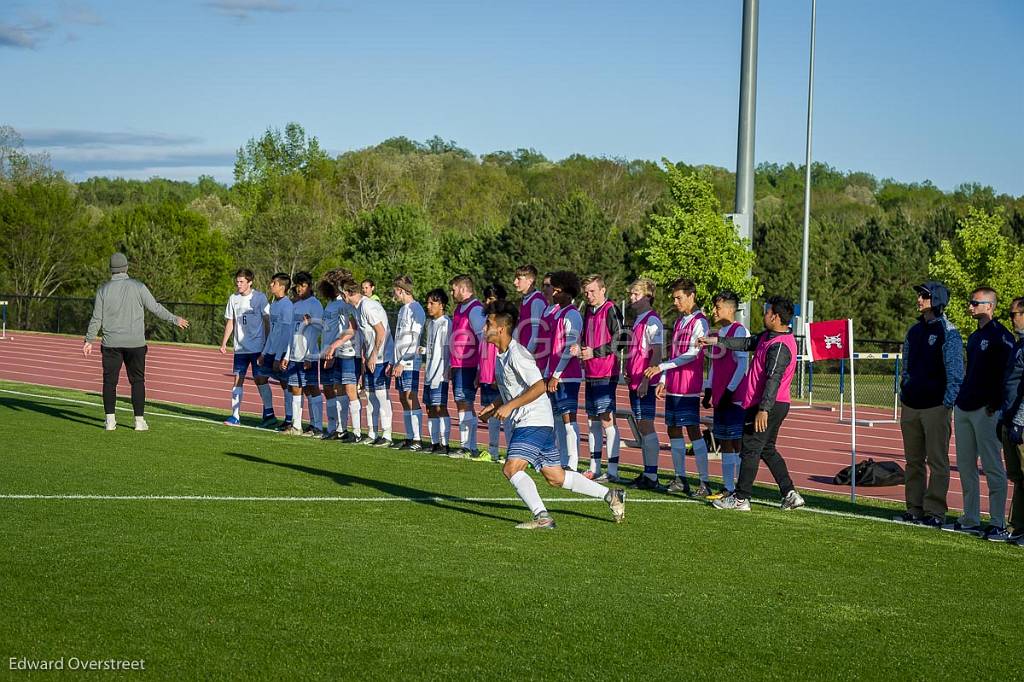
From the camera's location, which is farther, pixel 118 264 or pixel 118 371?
pixel 118 371

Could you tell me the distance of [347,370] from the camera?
48.7 ft

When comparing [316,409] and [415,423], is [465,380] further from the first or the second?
[316,409]

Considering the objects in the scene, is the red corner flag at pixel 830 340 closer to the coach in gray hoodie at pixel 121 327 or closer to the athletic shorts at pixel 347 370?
the athletic shorts at pixel 347 370

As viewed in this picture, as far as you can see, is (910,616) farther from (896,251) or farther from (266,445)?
(896,251)

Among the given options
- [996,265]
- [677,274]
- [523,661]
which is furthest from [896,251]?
[523,661]

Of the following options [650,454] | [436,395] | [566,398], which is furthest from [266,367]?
[650,454]

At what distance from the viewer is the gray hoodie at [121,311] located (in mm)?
14344

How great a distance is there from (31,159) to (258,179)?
28.0m

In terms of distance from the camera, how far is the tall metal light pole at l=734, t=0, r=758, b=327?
22.1 meters

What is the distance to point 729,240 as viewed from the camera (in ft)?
112

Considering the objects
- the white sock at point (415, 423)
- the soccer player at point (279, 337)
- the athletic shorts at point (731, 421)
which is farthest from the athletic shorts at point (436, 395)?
the athletic shorts at point (731, 421)

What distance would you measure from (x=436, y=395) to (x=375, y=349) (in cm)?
100

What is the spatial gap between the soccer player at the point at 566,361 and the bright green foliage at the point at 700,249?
2073 cm

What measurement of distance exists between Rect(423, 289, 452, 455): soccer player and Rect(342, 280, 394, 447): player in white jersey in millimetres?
659
